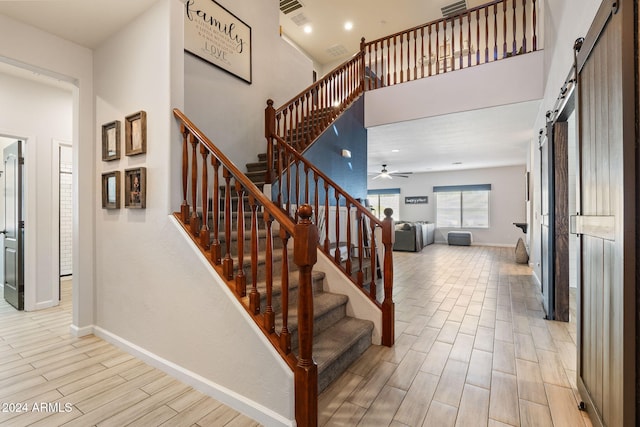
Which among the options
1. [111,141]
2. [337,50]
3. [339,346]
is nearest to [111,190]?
[111,141]

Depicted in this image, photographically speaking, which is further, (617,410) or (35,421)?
(35,421)

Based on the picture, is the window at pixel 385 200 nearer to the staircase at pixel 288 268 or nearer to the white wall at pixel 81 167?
the staircase at pixel 288 268

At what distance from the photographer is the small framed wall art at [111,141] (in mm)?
2457

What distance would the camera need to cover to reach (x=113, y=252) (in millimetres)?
2559

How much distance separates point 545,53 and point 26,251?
23.3 feet

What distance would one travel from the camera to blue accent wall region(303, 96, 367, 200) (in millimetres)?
4398

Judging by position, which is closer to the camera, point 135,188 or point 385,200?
point 135,188

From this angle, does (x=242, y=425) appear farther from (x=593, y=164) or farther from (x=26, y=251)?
(x=26, y=251)

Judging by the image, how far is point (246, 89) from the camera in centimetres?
396

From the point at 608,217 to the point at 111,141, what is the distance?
345 cm

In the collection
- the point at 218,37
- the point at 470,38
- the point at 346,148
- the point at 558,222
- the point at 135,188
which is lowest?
the point at 558,222

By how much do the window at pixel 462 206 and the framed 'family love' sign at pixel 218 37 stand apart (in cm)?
883

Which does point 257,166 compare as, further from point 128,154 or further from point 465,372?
point 465,372

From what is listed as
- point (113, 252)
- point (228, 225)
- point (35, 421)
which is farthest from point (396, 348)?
point (113, 252)
